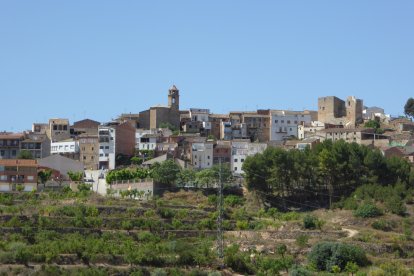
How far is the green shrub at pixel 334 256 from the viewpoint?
4572cm

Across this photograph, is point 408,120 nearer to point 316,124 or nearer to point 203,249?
point 316,124

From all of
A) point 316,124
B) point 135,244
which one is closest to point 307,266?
point 135,244

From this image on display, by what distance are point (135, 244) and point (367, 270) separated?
11178 millimetres

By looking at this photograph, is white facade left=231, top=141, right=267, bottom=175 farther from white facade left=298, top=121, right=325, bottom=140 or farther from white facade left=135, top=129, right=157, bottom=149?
white facade left=298, top=121, right=325, bottom=140

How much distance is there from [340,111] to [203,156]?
2216 cm

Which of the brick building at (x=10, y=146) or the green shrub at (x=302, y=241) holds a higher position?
the brick building at (x=10, y=146)

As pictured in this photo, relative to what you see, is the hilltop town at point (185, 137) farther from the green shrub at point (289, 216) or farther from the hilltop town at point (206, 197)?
the green shrub at point (289, 216)

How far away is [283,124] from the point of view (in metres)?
84.2

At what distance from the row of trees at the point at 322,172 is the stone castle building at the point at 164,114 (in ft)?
85.8

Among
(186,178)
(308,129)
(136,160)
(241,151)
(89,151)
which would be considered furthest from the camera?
(308,129)

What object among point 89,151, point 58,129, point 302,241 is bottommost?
point 302,241

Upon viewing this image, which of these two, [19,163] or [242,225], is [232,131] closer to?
[19,163]

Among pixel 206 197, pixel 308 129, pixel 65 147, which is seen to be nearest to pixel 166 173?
pixel 206 197

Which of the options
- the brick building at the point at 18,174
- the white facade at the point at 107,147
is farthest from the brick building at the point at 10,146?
the brick building at the point at 18,174
